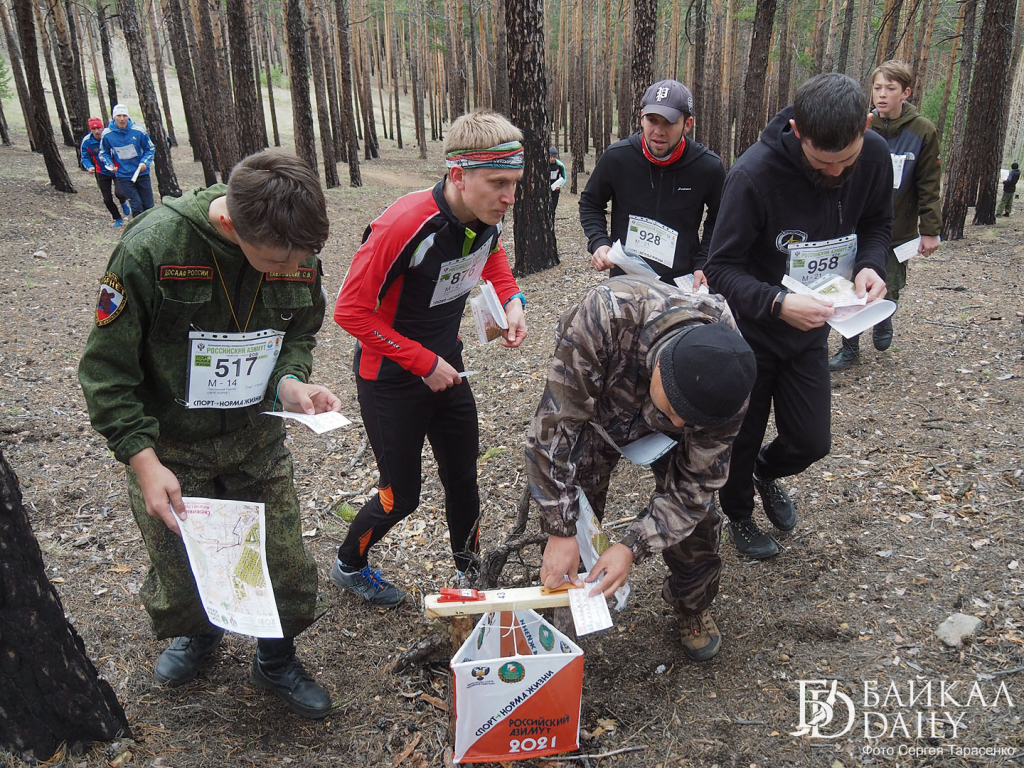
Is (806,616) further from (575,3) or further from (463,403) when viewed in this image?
(575,3)

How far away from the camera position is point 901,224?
17.8 feet

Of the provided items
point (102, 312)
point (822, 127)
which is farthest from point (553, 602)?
point (822, 127)

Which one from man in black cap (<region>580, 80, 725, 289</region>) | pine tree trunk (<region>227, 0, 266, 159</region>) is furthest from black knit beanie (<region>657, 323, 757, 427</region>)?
pine tree trunk (<region>227, 0, 266, 159</region>)

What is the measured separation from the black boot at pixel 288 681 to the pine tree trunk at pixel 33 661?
21.3 inches

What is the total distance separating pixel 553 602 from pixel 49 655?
4.86 feet

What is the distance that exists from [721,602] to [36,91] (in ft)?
52.1

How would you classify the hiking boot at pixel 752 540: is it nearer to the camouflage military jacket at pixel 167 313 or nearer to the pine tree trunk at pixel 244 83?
the camouflage military jacket at pixel 167 313

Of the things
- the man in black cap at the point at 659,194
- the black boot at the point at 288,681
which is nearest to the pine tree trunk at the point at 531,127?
the man in black cap at the point at 659,194

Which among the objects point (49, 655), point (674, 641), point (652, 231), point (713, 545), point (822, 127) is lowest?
point (674, 641)

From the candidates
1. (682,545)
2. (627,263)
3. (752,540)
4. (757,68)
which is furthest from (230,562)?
(757,68)

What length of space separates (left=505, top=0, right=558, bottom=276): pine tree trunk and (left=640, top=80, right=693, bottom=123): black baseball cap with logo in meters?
4.79

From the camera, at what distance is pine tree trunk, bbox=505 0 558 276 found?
8297 millimetres

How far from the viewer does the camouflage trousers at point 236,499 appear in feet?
7.37

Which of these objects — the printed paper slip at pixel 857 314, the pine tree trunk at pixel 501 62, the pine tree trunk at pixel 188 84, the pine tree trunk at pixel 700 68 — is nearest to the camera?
the printed paper slip at pixel 857 314
